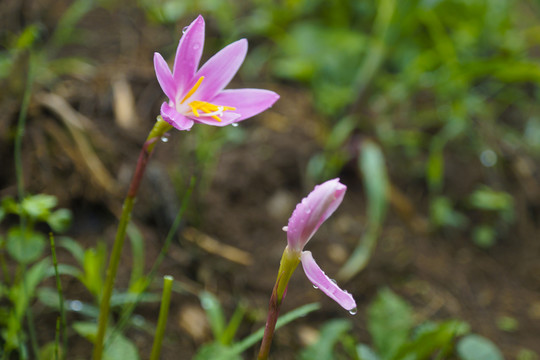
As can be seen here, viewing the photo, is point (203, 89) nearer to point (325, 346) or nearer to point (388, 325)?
point (325, 346)

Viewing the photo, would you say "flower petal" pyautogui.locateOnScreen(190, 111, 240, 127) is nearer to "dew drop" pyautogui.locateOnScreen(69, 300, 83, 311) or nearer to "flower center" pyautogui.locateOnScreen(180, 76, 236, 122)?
"flower center" pyautogui.locateOnScreen(180, 76, 236, 122)

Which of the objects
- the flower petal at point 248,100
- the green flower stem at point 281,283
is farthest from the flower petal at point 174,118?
the green flower stem at point 281,283

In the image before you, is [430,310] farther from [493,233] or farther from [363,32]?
[363,32]

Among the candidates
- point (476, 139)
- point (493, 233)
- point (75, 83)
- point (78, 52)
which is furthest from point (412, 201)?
point (78, 52)

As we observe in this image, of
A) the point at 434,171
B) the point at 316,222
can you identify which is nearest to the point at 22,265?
the point at 316,222

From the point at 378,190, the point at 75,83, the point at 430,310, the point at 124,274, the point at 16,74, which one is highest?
the point at 16,74

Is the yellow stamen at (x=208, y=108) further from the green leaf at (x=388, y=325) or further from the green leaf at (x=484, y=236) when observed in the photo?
the green leaf at (x=484, y=236)
